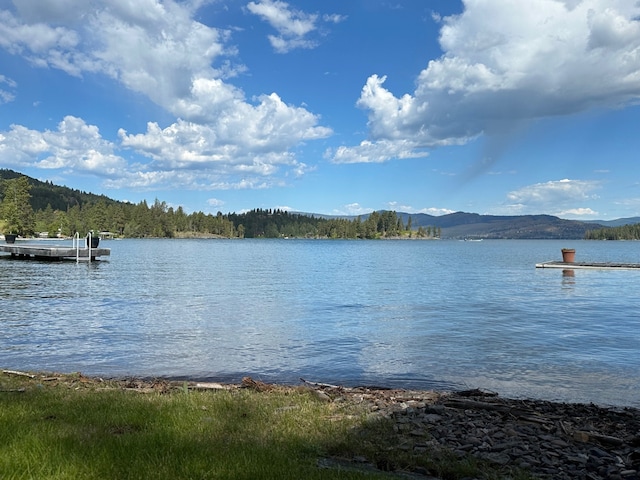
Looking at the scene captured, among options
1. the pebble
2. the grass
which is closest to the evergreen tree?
the grass

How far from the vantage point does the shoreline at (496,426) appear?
7969mm

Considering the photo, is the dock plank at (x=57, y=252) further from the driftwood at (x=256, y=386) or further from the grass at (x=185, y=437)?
the grass at (x=185, y=437)

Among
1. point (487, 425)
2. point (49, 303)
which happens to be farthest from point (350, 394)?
point (49, 303)

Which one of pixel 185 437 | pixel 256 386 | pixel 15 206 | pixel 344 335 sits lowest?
pixel 344 335

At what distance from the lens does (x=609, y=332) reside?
80.6 feet

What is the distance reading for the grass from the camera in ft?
20.5

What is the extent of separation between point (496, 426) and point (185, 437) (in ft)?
19.2

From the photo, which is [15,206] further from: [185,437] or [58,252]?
[185,437]

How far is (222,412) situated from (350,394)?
422 centimetres

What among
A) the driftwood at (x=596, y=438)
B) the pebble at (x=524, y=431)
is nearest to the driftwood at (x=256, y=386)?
the pebble at (x=524, y=431)

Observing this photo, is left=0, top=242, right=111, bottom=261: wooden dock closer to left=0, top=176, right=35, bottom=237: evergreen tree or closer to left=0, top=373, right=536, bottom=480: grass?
left=0, top=373, right=536, bottom=480: grass

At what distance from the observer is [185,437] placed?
7.77 meters

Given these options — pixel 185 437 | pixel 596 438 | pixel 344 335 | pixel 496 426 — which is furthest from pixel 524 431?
pixel 344 335

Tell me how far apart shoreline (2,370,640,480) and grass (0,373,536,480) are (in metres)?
0.54
